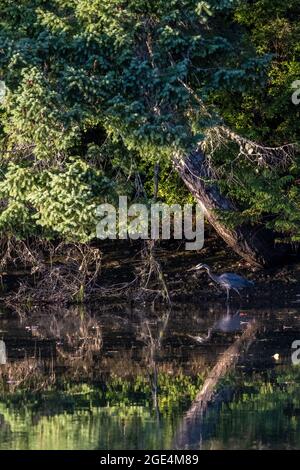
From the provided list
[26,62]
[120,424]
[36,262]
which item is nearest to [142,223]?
[36,262]

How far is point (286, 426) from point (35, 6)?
830cm

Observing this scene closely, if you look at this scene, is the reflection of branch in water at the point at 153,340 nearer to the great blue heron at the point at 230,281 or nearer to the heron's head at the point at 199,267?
the great blue heron at the point at 230,281

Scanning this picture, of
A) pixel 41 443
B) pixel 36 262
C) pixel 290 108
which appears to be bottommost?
pixel 41 443

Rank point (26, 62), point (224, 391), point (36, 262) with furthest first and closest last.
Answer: point (36, 262) → point (26, 62) → point (224, 391)

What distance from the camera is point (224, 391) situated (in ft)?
39.0

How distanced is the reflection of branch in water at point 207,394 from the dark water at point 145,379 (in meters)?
0.03

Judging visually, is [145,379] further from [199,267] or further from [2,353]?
[199,267]

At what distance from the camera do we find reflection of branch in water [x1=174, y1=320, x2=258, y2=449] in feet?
32.9

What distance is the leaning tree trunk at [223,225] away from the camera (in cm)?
1875

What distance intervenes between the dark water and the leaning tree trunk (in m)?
2.00

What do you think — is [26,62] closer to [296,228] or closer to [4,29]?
[4,29]

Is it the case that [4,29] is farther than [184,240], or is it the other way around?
[184,240]

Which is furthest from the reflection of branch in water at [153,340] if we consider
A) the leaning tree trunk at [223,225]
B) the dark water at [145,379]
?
the leaning tree trunk at [223,225]

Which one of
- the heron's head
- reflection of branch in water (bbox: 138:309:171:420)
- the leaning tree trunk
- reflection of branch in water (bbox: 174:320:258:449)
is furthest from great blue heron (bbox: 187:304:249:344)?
the leaning tree trunk
